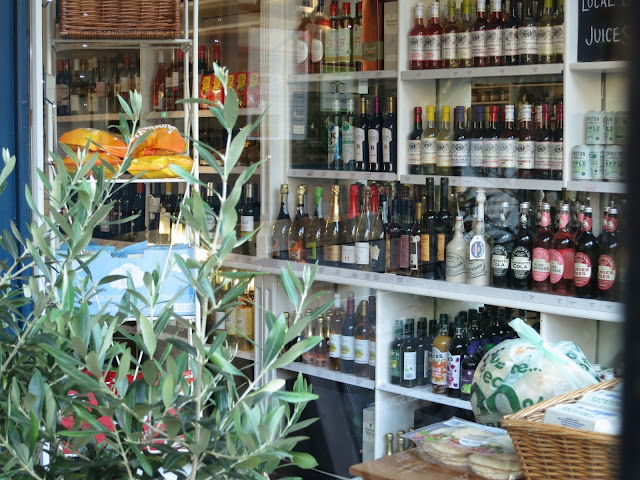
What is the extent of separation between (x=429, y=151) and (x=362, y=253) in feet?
1.50

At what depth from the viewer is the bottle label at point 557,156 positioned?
7.98 ft

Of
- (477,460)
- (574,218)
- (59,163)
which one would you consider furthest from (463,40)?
(59,163)

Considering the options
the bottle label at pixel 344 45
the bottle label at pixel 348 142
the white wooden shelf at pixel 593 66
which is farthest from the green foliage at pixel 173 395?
the bottle label at pixel 344 45

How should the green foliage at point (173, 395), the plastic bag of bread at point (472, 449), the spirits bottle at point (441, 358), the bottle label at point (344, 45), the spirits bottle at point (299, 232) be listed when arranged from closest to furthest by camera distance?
the green foliage at point (173, 395) < the plastic bag of bread at point (472, 449) < the spirits bottle at point (441, 358) < the bottle label at point (344, 45) < the spirits bottle at point (299, 232)

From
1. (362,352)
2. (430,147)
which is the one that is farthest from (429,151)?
(362,352)

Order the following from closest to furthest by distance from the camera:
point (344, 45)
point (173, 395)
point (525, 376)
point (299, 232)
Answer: point (173, 395)
point (525, 376)
point (344, 45)
point (299, 232)

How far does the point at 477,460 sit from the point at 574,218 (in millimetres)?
1419

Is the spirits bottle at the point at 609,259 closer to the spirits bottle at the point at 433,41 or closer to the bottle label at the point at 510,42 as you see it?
the bottle label at the point at 510,42

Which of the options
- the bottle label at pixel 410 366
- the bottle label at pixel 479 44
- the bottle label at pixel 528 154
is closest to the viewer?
the bottle label at pixel 528 154

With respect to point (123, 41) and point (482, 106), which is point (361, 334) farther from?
point (123, 41)

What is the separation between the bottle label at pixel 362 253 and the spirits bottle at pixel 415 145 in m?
0.33

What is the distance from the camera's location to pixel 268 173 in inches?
126

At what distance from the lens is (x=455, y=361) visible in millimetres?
2676

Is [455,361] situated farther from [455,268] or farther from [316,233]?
[316,233]
